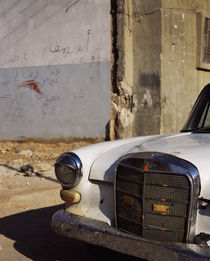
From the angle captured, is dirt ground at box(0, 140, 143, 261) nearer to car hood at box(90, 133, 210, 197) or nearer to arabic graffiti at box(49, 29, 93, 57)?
car hood at box(90, 133, 210, 197)

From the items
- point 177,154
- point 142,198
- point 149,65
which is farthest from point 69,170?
point 149,65

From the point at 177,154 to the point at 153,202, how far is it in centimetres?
34

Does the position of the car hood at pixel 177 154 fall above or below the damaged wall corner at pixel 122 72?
below

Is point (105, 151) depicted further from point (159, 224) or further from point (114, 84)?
point (114, 84)

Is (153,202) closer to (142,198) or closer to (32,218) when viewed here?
(142,198)

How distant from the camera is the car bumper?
1860 mm

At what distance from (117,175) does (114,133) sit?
5.55 metres

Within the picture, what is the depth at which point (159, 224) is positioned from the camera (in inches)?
83.5

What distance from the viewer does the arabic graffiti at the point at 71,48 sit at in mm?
7945

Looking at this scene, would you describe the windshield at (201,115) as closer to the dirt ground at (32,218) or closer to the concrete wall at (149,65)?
the dirt ground at (32,218)

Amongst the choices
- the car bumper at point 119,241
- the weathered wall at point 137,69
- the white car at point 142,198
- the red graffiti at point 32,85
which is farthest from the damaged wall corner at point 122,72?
the car bumper at point 119,241

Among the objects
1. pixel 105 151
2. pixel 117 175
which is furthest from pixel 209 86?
pixel 117 175

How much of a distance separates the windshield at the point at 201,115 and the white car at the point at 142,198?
1.82ft

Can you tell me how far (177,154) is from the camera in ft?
7.02
